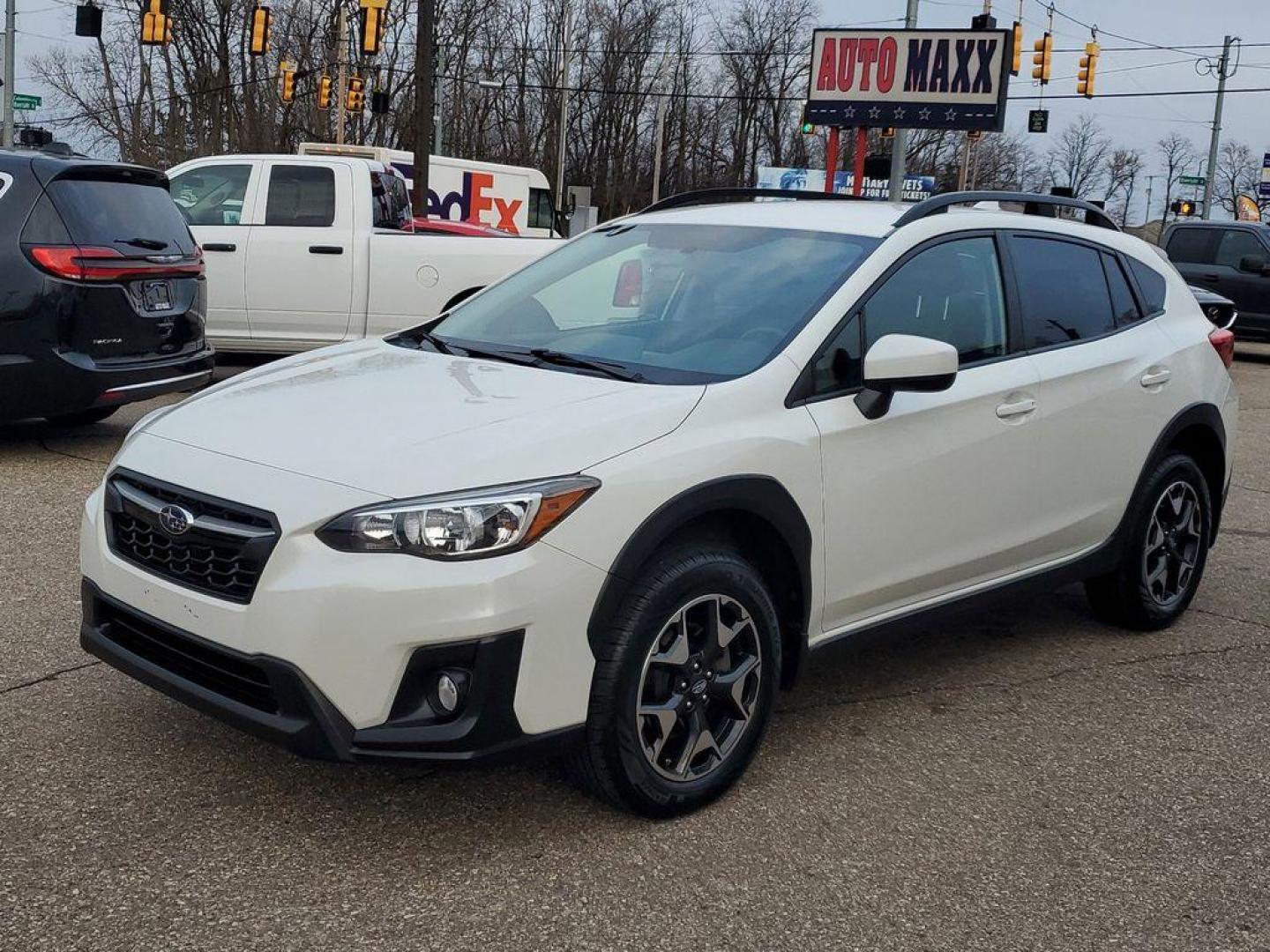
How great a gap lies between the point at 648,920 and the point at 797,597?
1.09 metres

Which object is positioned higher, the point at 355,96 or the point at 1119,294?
the point at 355,96

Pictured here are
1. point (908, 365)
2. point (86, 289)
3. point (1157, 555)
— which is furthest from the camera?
point (86, 289)

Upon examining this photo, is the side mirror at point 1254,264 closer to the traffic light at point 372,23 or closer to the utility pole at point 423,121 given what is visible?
the utility pole at point 423,121

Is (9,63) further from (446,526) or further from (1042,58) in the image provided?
(446,526)

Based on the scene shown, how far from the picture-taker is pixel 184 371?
802 centimetres

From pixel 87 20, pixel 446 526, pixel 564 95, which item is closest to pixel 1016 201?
pixel 446 526

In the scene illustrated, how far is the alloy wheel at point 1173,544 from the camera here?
538 cm

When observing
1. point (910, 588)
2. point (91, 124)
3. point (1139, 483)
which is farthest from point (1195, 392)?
point (91, 124)

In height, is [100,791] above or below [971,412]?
below

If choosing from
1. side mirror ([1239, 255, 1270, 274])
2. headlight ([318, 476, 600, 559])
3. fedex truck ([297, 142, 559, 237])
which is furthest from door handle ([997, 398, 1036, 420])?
fedex truck ([297, 142, 559, 237])

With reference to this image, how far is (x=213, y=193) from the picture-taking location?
1147 centimetres

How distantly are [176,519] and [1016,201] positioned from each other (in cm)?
325

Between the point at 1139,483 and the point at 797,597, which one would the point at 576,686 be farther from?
the point at 1139,483

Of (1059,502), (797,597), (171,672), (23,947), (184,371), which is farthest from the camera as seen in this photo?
(184,371)
